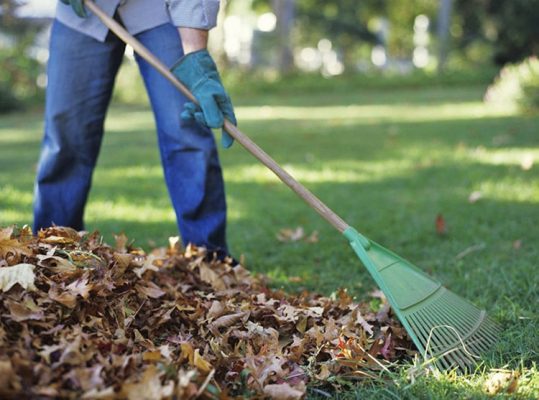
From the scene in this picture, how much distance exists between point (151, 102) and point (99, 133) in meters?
0.34

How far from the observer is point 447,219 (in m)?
4.16

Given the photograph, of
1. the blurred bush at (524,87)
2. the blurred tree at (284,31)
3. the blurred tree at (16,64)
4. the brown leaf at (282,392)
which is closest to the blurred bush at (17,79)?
the blurred tree at (16,64)

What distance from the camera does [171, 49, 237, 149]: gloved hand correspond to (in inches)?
105

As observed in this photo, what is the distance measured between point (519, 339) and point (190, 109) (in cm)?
147

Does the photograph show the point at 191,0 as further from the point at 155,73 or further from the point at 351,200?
the point at 351,200

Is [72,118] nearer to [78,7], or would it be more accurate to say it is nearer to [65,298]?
[78,7]

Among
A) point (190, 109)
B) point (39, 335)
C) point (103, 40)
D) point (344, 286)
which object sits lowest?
point (344, 286)

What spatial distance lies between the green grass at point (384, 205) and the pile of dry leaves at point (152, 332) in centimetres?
17

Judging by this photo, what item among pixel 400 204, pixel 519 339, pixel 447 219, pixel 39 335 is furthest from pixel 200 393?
pixel 400 204

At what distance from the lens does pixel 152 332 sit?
2248 mm

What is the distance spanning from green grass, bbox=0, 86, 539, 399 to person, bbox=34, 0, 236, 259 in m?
0.55

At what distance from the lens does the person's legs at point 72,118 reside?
118 inches

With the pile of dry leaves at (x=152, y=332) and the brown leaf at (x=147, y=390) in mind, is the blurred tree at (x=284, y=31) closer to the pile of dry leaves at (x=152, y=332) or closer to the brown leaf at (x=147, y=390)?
the pile of dry leaves at (x=152, y=332)

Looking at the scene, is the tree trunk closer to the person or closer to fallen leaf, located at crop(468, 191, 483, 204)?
fallen leaf, located at crop(468, 191, 483, 204)
